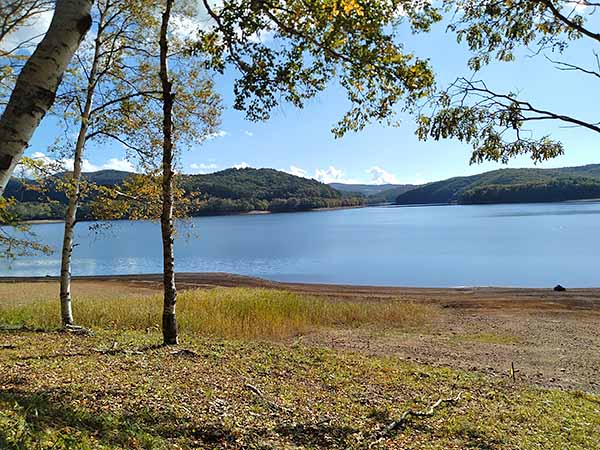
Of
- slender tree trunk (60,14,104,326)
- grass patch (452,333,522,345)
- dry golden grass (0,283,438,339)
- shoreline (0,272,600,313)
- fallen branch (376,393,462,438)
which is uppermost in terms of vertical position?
slender tree trunk (60,14,104,326)

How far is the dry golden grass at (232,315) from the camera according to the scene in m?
14.1

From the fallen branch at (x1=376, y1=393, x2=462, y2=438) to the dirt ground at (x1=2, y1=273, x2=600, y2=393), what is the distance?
4147 mm

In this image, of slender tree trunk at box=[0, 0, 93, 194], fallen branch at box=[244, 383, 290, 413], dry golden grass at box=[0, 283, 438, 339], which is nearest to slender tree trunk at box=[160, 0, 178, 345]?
fallen branch at box=[244, 383, 290, 413]

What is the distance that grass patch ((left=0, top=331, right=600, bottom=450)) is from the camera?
14.6ft

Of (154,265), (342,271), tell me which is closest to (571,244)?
(342,271)

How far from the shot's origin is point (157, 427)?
4664mm

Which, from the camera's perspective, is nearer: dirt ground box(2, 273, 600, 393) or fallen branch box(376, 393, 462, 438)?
fallen branch box(376, 393, 462, 438)

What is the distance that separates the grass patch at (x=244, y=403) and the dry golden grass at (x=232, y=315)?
4.35m

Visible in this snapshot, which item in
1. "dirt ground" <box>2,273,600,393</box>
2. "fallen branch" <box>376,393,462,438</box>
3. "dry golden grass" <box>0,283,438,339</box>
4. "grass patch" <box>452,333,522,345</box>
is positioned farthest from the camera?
"grass patch" <box>452,333,522,345</box>

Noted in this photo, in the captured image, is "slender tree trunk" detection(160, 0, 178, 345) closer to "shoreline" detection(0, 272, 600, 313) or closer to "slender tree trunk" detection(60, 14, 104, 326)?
"slender tree trunk" detection(60, 14, 104, 326)

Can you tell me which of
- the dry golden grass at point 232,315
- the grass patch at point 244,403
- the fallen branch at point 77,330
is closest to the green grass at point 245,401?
the grass patch at point 244,403

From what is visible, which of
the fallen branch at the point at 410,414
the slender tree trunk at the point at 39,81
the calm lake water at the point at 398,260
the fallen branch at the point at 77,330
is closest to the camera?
the slender tree trunk at the point at 39,81

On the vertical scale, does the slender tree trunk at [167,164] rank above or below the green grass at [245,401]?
above

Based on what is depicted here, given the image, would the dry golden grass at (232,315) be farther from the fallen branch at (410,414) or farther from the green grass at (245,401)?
the fallen branch at (410,414)
